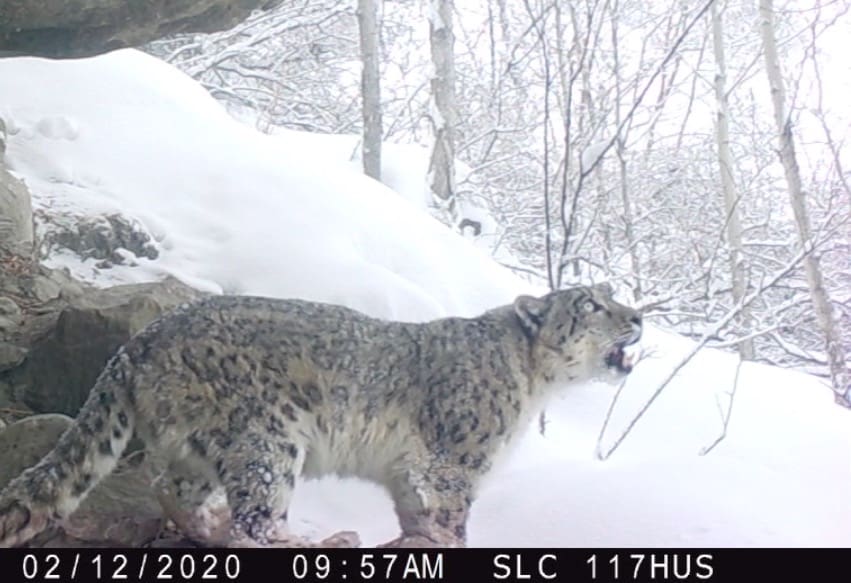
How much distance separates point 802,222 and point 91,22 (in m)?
5.94

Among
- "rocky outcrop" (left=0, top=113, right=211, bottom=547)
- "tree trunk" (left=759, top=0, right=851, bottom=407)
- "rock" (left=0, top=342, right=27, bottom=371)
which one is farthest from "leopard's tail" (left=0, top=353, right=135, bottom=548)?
"tree trunk" (left=759, top=0, right=851, bottom=407)

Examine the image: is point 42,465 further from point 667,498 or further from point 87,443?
point 667,498

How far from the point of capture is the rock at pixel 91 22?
5.24 meters

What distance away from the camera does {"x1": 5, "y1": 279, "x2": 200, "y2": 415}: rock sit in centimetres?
438

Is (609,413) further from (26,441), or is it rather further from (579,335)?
(26,441)

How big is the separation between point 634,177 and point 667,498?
9.09 m

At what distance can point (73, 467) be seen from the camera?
130 inches

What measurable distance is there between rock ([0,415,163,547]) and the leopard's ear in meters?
1.47

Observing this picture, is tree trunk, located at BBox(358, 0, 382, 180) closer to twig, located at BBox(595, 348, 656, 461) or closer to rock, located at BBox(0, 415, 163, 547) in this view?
twig, located at BBox(595, 348, 656, 461)

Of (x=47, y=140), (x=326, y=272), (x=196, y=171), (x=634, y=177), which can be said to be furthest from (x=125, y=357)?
(x=634, y=177)

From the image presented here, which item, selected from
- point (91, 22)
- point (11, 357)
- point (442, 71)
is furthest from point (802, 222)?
point (11, 357)

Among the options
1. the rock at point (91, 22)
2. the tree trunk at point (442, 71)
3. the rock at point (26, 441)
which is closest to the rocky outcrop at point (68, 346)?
the rock at point (26, 441)

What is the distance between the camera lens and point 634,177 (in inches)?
487

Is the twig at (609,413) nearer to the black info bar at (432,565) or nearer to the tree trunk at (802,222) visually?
the black info bar at (432,565)
